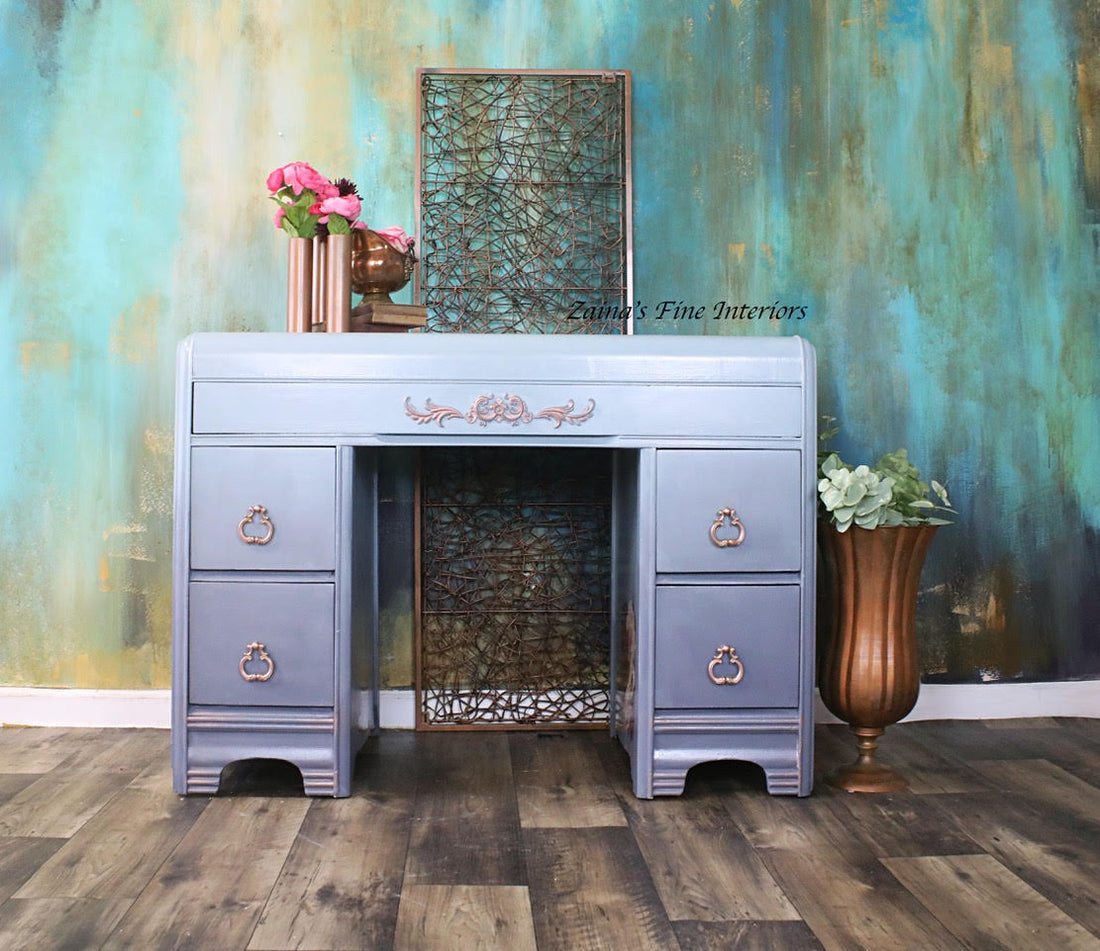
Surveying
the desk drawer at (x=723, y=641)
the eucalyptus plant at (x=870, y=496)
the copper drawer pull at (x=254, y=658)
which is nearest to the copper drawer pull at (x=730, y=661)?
the desk drawer at (x=723, y=641)

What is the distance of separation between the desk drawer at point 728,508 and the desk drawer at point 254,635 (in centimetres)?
67

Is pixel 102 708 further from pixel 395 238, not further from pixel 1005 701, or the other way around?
pixel 1005 701

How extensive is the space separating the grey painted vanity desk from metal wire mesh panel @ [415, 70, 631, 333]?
1.83ft

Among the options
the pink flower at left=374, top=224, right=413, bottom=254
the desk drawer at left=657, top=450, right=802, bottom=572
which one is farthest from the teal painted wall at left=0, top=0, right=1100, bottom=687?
the desk drawer at left=657, top=450, right=802, bottom=572

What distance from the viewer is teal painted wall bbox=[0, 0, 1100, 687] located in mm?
2514

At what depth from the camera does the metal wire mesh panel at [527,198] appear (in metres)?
2.50

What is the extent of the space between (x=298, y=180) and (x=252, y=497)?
67 centimetres

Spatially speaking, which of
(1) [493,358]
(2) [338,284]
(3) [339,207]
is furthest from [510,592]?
(3) [339,207]

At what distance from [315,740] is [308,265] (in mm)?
966

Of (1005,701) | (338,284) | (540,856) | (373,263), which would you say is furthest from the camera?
(1005,701)

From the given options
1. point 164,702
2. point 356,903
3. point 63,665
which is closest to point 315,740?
point 356,903

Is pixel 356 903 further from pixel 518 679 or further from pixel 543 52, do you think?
pixel 543 52

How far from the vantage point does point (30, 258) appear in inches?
98.8

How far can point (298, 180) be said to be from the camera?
2.09 meters
